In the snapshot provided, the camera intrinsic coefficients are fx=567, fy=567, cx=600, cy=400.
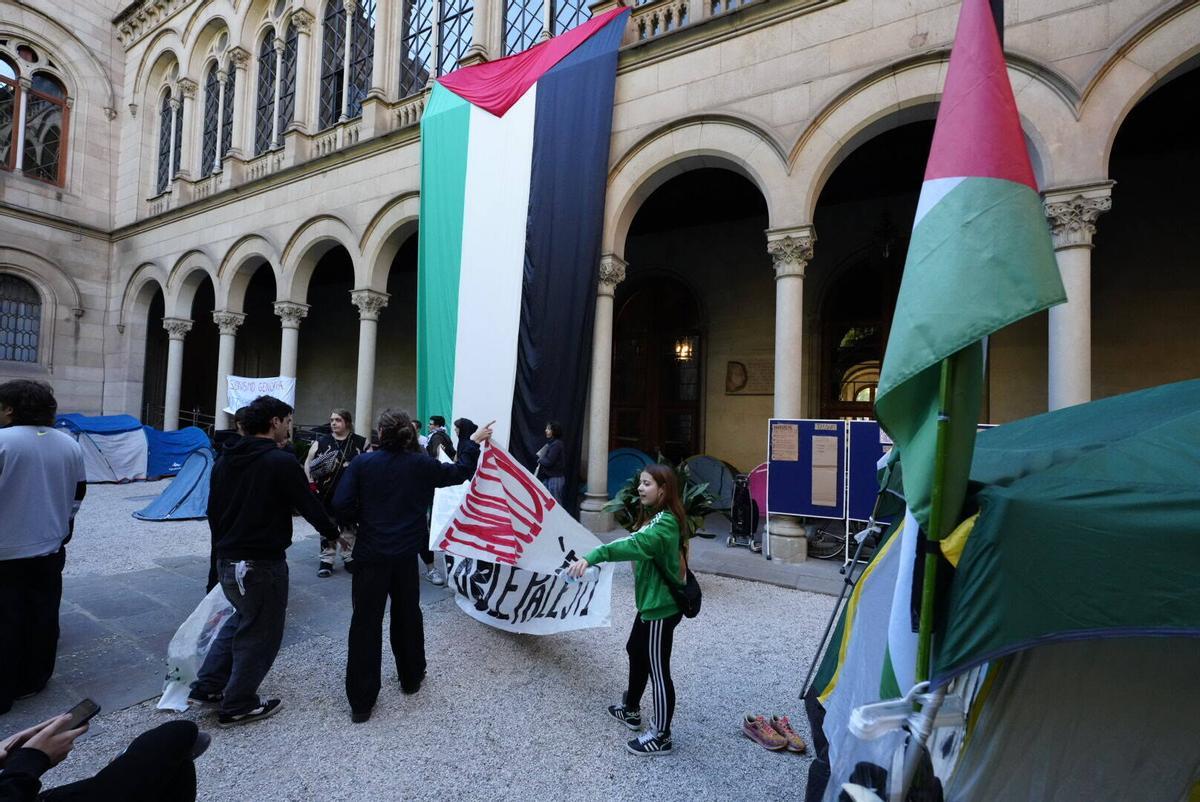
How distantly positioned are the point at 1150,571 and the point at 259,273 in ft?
72.3

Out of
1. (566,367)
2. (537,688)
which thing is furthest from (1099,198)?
(537,688)

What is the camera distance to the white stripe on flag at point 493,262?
9.35 meters

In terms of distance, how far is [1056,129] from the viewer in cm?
637

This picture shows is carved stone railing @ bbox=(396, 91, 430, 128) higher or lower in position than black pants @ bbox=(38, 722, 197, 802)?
higher

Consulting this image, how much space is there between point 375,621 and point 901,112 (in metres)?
8.25

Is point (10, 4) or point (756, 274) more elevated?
point (10, 4)

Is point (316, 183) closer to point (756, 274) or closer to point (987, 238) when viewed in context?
point (756, 274)

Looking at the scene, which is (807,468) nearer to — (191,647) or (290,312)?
(191,647)

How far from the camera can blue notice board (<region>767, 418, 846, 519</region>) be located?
7281mm

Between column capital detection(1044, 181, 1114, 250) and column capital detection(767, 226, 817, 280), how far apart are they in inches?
102

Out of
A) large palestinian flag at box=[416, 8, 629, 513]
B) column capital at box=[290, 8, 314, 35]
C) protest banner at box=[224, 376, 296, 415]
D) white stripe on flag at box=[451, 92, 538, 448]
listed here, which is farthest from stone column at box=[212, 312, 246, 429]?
white stripe on flag at box=[451, 92, 538, 448]

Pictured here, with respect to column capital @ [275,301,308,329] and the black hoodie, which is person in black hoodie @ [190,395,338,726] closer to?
the black hoodie

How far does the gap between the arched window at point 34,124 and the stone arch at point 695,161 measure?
20.0 m

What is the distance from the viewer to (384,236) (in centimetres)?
1210
